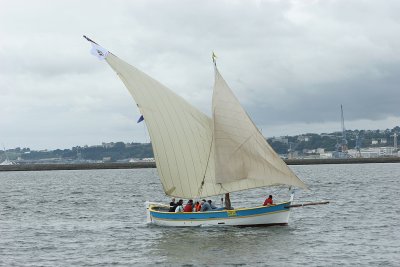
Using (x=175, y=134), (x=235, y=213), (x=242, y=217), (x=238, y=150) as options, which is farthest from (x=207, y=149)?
(x=242, y=217)

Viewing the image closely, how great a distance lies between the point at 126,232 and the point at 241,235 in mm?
9584

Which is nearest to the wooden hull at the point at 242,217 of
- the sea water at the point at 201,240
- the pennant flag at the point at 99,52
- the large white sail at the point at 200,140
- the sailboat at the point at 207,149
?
the sailboat at the point at 207,149

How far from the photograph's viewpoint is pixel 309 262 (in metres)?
37.6

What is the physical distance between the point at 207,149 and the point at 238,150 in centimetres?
250

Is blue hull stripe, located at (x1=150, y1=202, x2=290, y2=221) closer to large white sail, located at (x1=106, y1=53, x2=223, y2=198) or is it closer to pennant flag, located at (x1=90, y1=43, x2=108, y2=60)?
large white sail, located at (x1=106, y1=53, x2=223, y2=198)

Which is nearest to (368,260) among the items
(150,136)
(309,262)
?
(309,262)

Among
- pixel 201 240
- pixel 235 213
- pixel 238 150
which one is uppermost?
pixel 238 150

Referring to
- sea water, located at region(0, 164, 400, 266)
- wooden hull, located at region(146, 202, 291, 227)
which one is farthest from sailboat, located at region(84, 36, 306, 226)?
sea water, located at region(0, 164, 400, 266)

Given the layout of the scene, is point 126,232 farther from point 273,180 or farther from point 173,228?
point 273,180

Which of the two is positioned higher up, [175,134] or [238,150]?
[175,134]

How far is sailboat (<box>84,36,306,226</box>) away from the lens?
162ft

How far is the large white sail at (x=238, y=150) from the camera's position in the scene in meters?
49.2

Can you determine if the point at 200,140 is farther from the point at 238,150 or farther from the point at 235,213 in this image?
the point at 235,213

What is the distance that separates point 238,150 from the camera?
1970 inches
